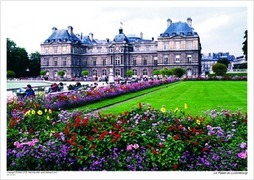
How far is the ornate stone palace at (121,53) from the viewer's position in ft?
147

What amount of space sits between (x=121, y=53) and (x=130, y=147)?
47479 mm

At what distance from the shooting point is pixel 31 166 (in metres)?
4.91

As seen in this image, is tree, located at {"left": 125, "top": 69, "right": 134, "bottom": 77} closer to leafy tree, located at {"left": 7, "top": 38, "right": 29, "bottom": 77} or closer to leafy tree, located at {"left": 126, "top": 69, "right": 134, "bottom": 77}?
leafy tree, located at {"left": 126, "top": 69, "right": 134, "bottom": 77}

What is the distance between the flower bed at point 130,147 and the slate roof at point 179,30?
1483 inches

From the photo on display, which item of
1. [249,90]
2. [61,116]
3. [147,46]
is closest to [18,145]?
[61,116]

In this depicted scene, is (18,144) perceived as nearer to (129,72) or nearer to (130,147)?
(130,147)

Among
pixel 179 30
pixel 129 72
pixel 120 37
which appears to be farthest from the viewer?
pixel 120 37

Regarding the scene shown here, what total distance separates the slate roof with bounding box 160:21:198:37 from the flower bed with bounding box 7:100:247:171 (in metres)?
37.7

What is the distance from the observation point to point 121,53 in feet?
170

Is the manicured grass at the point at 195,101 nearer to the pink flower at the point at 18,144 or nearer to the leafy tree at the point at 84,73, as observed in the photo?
the pink flower at the point at 18,144

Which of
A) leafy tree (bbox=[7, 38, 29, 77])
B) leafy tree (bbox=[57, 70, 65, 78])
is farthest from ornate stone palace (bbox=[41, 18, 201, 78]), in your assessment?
leafy tree (bbox=[7, 38, 29, 77])

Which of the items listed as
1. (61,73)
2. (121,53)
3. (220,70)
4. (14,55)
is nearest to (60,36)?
(61,73)

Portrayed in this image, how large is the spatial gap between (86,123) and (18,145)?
1.05m

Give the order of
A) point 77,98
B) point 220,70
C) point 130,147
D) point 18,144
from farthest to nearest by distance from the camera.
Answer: point 220,70 < point 77,98 < point 18,144 < point 130,147
